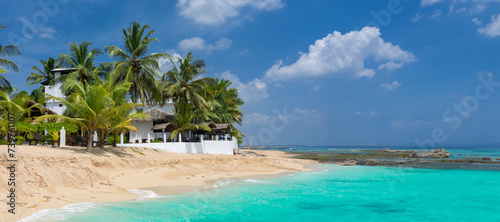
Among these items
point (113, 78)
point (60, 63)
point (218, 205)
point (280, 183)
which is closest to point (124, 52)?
point (113, 78)

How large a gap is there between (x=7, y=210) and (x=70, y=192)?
2687mm

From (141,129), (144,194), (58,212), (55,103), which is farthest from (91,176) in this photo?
(55,103)

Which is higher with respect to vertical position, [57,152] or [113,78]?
[113,78]

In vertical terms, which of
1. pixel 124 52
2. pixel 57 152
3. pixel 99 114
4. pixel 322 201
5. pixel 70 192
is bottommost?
pixel 322 201

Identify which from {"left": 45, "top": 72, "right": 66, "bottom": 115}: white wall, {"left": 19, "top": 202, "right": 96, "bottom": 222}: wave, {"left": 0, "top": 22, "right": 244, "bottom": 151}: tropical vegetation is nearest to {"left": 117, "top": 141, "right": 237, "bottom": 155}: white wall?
{"left": 0, "top": 22, "right": 244, "bottom": 151}: tropical vegetation

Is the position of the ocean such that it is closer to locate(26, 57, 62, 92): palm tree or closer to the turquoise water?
the turquoise water

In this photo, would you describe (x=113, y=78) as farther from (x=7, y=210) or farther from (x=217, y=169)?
(x=7, y=210)

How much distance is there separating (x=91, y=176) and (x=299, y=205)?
7.57m

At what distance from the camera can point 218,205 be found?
1020 centimetres

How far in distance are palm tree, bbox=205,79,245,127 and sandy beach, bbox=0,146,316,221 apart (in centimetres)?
1513

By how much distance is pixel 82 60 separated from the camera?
2836cm

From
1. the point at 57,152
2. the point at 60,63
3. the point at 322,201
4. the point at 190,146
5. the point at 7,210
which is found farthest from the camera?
the point at 60,63

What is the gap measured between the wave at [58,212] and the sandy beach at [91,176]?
19cm

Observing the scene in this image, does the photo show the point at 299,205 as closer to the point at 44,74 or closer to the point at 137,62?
Result: the point at 137,62
